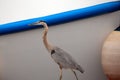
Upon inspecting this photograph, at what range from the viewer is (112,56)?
3.07ft

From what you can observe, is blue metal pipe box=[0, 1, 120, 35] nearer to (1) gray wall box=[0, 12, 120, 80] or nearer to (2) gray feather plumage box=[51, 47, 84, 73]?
(1) gray wall box=[0, 12, 120, 80]

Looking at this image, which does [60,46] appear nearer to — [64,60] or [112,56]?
[64,60]

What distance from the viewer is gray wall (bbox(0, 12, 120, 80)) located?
1.07 m

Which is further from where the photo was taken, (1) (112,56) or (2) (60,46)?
(2) (60,46)

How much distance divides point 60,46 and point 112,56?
0.27m

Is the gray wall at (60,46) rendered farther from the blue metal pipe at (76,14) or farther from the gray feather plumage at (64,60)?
the gray feather plumage at (64,60)

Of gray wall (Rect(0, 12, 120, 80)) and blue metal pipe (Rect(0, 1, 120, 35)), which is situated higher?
blue metal pipe (Rect(0, 1, 120, 35))

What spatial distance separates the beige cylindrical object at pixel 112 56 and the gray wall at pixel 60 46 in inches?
4.8

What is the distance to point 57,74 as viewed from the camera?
1132 millimetres

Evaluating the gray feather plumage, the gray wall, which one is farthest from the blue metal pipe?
the gray feather plumage

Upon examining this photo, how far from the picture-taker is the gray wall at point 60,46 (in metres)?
1.07

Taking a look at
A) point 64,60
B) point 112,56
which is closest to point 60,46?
point 64,60

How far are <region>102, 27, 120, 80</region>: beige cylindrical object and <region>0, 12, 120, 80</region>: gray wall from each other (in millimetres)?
123

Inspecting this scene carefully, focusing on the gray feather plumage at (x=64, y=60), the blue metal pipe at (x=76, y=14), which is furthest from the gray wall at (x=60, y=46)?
the gray feather plumage at (x=64, y=60)
